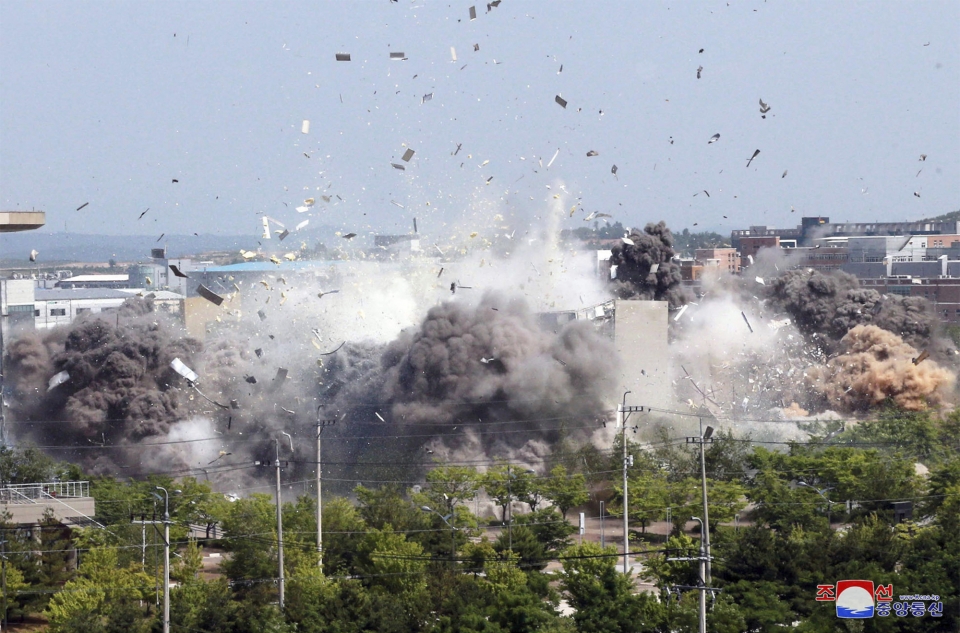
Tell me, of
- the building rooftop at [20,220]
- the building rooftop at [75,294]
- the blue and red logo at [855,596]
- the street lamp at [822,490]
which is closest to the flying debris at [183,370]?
the street lamp at [822,490]

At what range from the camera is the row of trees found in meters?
22.0

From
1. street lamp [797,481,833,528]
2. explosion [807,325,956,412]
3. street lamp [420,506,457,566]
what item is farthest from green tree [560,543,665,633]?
explosion [807,325,956,412]

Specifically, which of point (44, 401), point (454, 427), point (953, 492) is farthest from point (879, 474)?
point (44, 401)

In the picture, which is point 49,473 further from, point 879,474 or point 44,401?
point 879,474

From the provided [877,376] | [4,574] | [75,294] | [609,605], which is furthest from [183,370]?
[75,294]

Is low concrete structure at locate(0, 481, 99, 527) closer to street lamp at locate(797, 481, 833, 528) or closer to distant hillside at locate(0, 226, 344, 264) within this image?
street lamp at locate(797, 481, 833, 528)

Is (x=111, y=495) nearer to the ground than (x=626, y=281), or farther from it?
nearer to the ground

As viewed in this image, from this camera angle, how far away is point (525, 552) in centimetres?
2838

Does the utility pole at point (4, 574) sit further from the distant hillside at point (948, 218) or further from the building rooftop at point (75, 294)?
the distant hillside at point (948, 218)

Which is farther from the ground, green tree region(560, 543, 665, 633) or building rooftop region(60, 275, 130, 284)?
building rooftop region(60, 275, 130, 284)

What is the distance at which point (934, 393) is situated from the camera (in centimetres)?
4881

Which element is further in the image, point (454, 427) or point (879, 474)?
point (454, 427)

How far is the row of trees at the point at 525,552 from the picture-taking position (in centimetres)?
2202

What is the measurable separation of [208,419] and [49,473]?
10.4 meters
